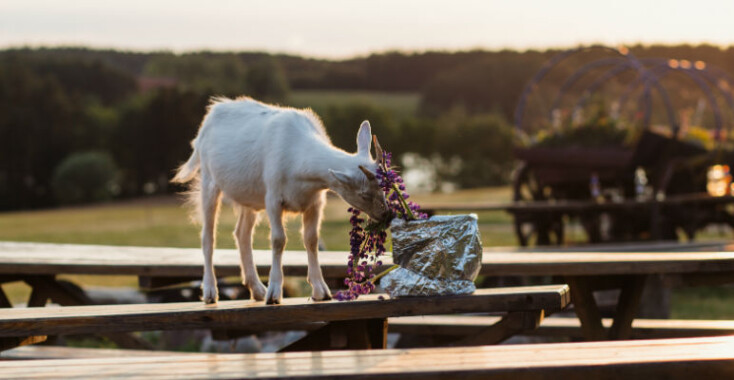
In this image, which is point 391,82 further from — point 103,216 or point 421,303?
point 421,303

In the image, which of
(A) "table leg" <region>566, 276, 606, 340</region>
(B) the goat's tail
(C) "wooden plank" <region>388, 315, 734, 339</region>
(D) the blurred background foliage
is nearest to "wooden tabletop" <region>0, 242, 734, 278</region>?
(A) "table leg" <region>566, 276, 606, 340</region>

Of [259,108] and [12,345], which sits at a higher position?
[259,108]

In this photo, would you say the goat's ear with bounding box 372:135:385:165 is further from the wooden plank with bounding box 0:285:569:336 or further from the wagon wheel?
the wagon wheel

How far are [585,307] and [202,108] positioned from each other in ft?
92.3

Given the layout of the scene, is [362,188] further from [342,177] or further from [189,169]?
[189,169]

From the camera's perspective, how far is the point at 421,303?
3.22 metres

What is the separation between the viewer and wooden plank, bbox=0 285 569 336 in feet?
10.6

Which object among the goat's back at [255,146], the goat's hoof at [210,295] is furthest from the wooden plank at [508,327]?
the goat's hoof at [210,295]

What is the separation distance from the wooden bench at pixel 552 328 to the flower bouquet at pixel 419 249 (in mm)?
1546

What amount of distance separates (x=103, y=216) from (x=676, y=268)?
82.2 feet

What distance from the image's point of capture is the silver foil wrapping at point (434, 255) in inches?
127

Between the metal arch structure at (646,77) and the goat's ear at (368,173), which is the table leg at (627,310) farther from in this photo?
the metal arch structure at (646,77)

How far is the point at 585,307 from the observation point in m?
4.46

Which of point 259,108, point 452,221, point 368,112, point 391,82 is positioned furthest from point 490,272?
point 391,82
